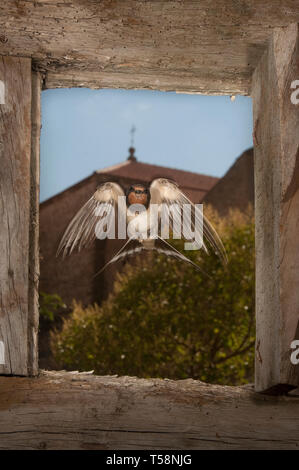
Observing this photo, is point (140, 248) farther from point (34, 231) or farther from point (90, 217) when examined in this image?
point (34, 231)

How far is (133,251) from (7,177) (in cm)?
59

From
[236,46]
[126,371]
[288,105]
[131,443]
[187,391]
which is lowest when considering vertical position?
[126,371]

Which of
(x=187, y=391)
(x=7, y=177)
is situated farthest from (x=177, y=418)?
(x=7, y=177)

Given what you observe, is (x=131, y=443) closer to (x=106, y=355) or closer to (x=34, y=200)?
(x=34, y=200)

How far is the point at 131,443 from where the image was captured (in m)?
1.58

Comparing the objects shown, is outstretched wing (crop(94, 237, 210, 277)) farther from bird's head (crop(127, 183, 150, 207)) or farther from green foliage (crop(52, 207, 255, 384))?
green foliage (crop(52, 207, 255, 384))

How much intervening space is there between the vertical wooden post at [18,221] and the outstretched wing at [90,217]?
0.22 meters

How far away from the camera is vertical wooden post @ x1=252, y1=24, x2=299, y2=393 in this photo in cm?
162

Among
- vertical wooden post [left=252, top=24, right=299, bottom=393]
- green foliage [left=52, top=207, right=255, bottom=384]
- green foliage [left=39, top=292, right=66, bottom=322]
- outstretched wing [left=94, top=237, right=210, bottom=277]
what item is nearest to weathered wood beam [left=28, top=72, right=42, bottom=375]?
outstretched wing [left=94, top=237, right=210, bottom=277]

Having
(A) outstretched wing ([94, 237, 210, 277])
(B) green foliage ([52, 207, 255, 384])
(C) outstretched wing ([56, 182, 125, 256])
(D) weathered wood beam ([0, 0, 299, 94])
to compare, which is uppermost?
(D) weathered wood beam ([0, 0, 299, 94])

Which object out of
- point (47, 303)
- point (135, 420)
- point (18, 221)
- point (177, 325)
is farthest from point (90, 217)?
point (177, 325)

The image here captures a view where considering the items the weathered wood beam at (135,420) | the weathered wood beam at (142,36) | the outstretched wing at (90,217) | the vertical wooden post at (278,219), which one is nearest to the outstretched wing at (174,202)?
the outstretched wing at (90,217)

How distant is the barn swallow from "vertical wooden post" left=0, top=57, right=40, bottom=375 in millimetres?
233

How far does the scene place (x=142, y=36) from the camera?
1.78 meters
